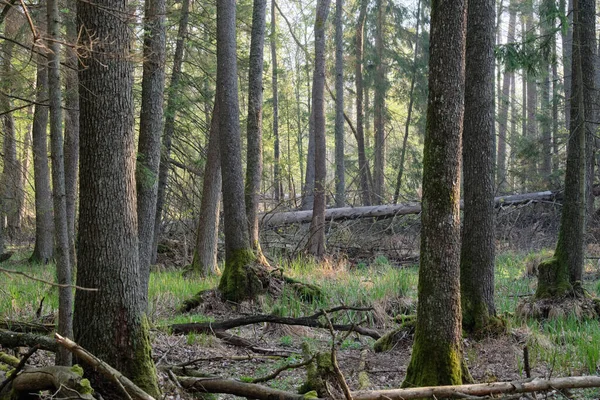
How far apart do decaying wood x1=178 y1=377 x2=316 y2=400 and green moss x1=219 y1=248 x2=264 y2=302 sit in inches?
191

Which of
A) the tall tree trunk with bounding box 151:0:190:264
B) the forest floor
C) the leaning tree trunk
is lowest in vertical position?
the forest floor

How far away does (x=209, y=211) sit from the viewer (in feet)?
41.3

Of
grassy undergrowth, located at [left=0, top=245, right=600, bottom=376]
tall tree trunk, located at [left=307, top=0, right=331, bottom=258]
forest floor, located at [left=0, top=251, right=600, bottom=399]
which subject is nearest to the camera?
forest floor, located at [left=0, top=251, right=600, bottom=399]

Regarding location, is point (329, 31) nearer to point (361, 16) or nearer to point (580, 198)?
point (361, 16)

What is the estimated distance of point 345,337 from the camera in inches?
184

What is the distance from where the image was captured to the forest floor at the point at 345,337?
5.89 metres

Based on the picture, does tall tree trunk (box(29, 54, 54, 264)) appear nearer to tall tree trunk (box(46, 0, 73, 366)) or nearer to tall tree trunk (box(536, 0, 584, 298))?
tall tree trunk (box(46, 0, 73, 366))

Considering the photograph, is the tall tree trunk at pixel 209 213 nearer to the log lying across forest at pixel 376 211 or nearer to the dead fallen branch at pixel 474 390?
the log lying across forest at pixel 376 211

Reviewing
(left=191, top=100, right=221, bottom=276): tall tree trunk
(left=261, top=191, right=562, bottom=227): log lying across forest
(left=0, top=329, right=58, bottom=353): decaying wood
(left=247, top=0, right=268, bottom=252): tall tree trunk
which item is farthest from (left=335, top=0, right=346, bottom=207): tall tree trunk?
(left=0, top=329, right=58, bottom=353): decaying wood

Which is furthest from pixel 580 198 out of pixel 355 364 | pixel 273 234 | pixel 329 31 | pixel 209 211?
pixel 329 31

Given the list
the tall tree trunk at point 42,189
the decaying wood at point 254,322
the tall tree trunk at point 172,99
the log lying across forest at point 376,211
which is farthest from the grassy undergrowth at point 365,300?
the log lying across forest at point 376,211

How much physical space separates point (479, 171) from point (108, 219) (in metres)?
4.84

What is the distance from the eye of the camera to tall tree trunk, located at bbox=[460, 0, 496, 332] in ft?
24.0

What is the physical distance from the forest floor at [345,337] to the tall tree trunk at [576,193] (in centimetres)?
79
